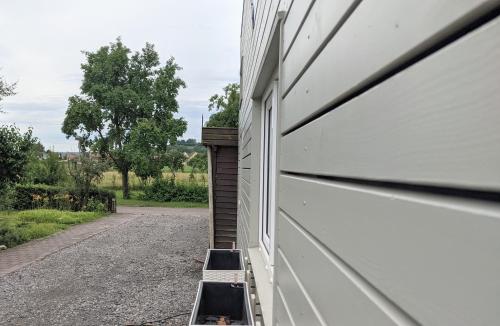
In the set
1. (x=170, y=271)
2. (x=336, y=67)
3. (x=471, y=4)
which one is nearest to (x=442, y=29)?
(x=471, y=4)

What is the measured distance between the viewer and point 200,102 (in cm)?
2409

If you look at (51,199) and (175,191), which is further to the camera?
(175,191)

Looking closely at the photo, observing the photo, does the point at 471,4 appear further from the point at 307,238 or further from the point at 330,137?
the point at 307,238

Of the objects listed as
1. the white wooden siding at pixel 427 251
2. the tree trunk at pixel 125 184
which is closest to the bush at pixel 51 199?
the tree trunk at pixel 125 184

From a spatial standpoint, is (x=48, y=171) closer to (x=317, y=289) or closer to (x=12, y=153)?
(x=12, y=153)

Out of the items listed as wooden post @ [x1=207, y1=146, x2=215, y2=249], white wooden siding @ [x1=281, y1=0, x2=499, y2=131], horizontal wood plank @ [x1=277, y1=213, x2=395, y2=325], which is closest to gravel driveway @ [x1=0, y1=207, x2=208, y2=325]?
wooden post @ [x1=207, y1=146, x2=215, y2=249]

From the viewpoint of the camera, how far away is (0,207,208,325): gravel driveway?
201 inches

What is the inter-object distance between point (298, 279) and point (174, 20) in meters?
12.7

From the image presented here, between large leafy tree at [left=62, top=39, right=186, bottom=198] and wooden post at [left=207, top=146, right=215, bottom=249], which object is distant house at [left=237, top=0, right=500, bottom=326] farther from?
large leafy tree at [left=62, top=39, right=186, bottom=198]

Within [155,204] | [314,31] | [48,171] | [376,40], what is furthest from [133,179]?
[376,40]

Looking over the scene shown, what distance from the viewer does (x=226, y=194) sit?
7.47m

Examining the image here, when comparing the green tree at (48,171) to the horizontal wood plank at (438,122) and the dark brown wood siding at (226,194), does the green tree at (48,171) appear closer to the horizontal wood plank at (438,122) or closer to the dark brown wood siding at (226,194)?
the dark brown wood siding at (226,194)

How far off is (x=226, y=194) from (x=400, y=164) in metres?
7.02

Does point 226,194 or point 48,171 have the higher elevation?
point 48,171
